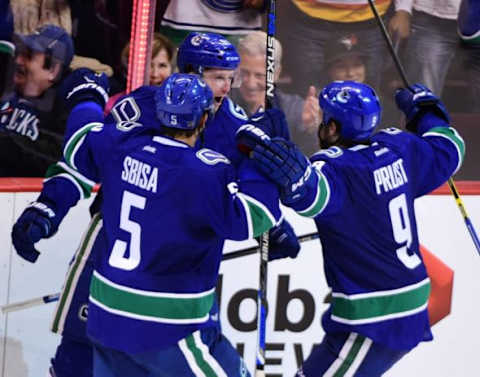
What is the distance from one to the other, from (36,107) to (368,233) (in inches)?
61.0

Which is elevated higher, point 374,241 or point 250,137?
point 250,137

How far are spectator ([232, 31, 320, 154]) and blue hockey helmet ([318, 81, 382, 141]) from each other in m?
1.06

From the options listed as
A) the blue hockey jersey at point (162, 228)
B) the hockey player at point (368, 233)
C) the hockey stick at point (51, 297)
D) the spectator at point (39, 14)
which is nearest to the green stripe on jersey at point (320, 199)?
the hockey player at point (368, 233)

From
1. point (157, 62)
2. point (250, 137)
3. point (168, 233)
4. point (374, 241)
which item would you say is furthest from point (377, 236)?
point (157, 62)

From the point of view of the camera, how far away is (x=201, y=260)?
2.91 metres

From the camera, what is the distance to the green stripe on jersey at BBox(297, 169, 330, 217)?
2.94 metres

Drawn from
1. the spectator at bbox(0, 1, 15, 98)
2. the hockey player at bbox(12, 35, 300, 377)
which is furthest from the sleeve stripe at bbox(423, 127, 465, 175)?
the spectator at bbox(0, 1, 15, 98)

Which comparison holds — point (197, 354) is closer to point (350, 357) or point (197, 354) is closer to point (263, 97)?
Result: point (350, 357)

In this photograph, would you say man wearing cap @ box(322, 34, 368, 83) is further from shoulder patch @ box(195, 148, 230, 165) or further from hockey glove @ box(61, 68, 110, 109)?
shoulder patch @ box(195, 148, 230, 165)

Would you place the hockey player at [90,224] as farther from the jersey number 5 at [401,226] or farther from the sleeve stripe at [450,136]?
the sleeve stripe at [450,136]

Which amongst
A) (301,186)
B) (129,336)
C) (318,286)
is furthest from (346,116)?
(318,286)

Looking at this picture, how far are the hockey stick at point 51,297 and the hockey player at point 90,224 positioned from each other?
1.07 ft

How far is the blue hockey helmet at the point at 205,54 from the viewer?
10.8 ft

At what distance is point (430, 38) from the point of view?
4.48 meters
